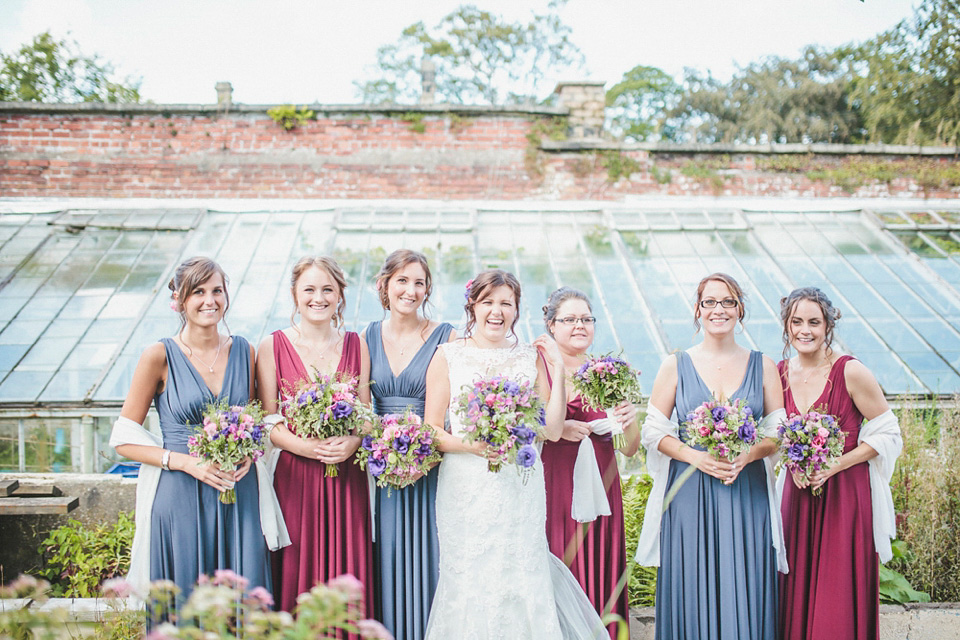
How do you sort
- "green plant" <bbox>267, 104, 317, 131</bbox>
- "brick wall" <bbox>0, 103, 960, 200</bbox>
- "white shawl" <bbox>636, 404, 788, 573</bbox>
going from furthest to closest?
"green plant" <bbox>267, 104, 317, 131</bbox>
"brick wall" <bbox>0, 103, 960, 200</bbox>
"white shawl" <bbox>636, 404, 788, 573</bbox>

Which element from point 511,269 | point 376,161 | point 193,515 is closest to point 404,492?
point 193,515

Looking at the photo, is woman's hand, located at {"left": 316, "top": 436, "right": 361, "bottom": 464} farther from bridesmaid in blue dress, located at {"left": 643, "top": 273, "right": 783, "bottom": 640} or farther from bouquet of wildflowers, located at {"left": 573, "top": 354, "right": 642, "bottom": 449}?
bridesmaid in blue dress, located at {"left": 643, "top": 273, "right": 783, "bottom": 640}

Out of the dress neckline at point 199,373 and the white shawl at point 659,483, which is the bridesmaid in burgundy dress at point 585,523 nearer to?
the white shawl at point 659,483

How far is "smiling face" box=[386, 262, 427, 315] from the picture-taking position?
3.37 metres

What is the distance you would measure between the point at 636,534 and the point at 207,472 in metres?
2.97

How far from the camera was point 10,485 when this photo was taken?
4.14 meters

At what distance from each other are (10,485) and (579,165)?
760 centimetres

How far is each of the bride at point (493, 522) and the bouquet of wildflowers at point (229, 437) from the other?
0.83m

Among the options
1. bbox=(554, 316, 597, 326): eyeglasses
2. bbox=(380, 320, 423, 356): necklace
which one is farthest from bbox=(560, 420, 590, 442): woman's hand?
bbox=(380, 320, 423, 356): necklace

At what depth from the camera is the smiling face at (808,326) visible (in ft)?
11.1

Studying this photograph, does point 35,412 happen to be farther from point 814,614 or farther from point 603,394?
point 814,614

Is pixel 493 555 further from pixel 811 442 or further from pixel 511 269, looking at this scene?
pixel 511 269

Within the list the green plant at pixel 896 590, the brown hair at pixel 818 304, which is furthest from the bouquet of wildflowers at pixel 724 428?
the green plant at pixel 896 590

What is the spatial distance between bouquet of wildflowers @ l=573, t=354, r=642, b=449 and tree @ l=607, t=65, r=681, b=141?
29.0 m
